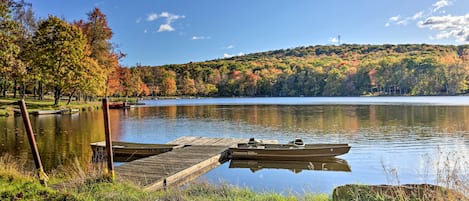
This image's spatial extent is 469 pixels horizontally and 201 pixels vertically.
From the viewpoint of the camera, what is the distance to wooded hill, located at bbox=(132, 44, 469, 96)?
93688mm

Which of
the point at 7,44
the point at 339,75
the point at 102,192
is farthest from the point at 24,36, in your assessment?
the point at 339,75

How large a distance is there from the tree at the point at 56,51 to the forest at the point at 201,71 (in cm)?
10

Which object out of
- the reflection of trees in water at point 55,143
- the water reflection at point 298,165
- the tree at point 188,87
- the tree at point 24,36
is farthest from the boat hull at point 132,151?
the tree at point 188,87

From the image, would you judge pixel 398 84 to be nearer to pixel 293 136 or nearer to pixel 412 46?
pixel 412 46

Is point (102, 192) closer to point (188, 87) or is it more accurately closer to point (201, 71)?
point (188, 87)

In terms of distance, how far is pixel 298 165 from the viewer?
13547 millimetres

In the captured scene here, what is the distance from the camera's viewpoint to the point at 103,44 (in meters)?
49.8

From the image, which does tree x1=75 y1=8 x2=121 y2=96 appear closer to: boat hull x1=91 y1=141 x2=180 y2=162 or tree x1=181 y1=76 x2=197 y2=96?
boat hull x1=91 y1=141 x2=180 y2=162

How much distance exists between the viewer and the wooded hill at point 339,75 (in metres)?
93.7

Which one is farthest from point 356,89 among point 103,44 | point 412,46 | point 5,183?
point 5,183

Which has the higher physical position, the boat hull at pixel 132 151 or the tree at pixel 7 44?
the tree at pixel 7 44

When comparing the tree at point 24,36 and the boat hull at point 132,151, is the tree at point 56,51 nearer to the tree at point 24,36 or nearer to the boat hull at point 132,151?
the tree at point 24,36

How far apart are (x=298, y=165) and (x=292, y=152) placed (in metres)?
0.69

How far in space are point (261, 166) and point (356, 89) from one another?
329ft
